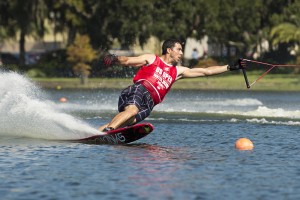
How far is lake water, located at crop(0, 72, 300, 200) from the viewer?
11914 mm

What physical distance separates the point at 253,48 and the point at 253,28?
745 cm

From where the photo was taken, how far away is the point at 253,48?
64.6 meters

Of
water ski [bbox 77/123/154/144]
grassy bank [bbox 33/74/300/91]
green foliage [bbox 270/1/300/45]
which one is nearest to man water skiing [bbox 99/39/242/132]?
water ski [bbox 77/123/154/144]

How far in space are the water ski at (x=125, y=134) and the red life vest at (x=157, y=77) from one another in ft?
1.83

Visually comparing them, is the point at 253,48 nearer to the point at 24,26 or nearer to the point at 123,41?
the point at 123,41

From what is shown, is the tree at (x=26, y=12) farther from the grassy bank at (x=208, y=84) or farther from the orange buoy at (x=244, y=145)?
the orange buoy at (x=244, y=145)

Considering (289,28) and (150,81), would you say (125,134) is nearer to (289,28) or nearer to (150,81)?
(150,81)

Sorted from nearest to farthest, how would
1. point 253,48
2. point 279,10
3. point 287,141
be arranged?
point 287,141 → point 279,10 → point 253,48

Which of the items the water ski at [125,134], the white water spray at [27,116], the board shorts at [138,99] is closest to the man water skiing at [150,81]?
the board shorts at [138,99]

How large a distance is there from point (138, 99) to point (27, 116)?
11.9ft

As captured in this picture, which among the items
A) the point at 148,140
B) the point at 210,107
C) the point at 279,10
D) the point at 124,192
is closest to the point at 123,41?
the point at 279,10

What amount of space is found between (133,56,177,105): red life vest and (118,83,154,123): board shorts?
9 cm

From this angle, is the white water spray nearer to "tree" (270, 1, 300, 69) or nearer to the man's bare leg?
the man's bare leg

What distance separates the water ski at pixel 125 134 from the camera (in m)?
17.1
